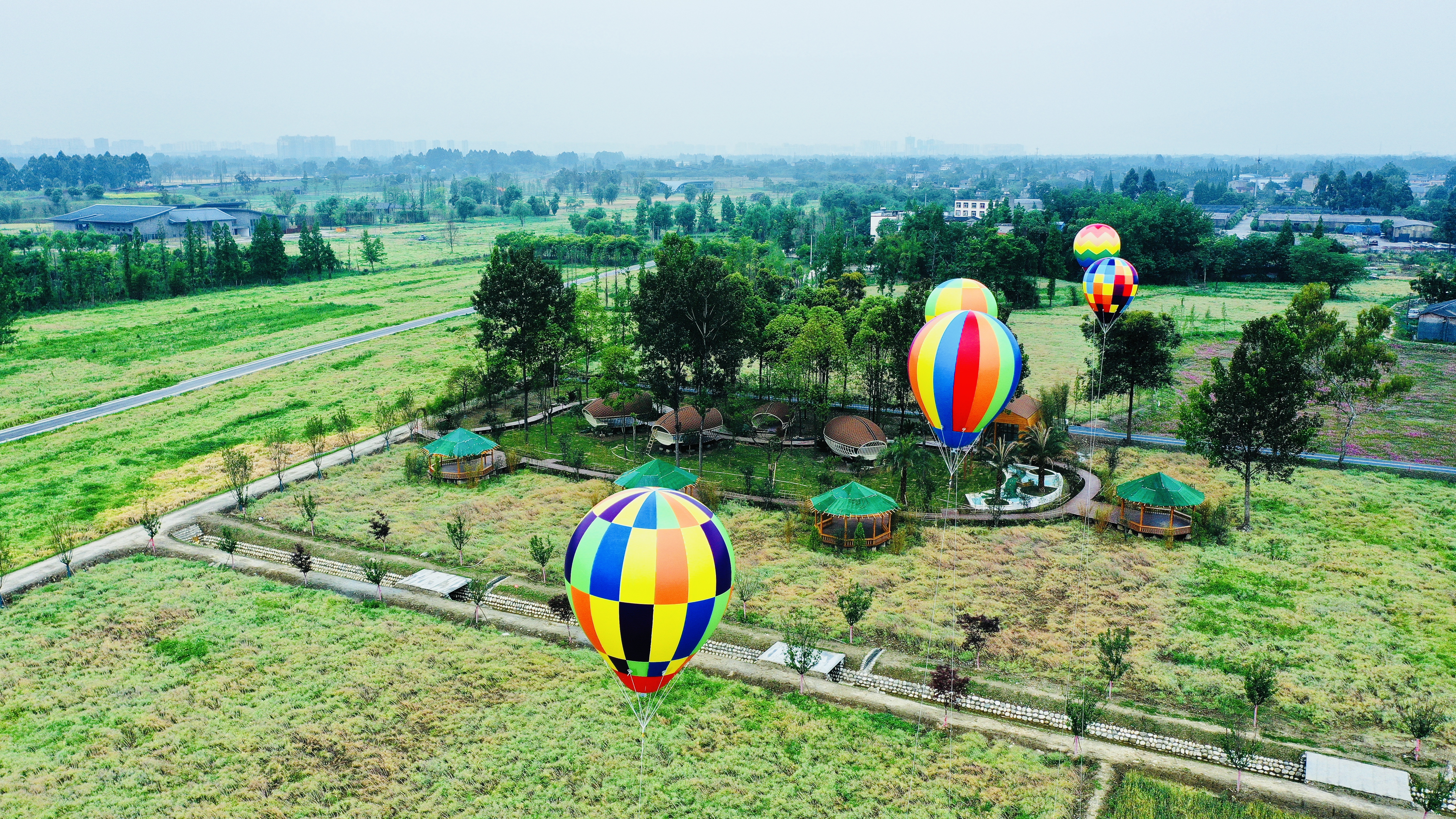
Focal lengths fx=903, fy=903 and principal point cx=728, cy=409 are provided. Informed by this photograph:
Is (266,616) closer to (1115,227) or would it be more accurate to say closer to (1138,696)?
(1138,696)

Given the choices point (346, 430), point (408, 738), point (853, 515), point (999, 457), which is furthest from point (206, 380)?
point (999, 457)

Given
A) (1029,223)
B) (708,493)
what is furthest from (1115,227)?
(708,493)

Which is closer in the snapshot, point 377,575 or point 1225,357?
point 377,575

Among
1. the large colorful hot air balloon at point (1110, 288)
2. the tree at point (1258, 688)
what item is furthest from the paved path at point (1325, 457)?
the tree at point (1258, 688)

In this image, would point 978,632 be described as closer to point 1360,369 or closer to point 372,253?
point 1360,369

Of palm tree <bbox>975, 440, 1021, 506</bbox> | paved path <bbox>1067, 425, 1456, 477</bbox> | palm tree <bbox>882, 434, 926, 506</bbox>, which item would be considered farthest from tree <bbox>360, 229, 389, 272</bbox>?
paved path <bbox>1067, 425, 1456, 477</bbox>
